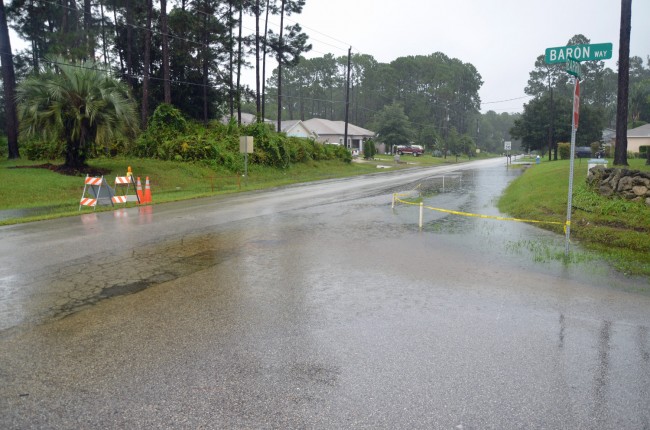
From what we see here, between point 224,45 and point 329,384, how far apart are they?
145 feet

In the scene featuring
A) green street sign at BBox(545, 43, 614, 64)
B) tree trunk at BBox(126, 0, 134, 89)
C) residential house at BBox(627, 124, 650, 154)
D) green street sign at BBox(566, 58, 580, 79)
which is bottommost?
green street sign at BBox(566, 58, 580, 79)

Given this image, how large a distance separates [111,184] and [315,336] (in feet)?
65.2

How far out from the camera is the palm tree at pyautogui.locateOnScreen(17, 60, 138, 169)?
69.7 feet

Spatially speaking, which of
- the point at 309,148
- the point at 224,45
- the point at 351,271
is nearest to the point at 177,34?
the point at 224,45

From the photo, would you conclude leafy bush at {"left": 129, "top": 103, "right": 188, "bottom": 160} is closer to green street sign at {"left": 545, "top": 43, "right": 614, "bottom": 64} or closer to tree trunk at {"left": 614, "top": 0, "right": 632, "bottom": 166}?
tree trunk at {"left": 614, "top": 0, "right": 632, "bottom": 166}

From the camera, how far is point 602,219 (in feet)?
39.9

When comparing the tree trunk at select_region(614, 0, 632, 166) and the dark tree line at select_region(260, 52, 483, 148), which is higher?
the dark tree line at select_region(260, 52, 483, 148)

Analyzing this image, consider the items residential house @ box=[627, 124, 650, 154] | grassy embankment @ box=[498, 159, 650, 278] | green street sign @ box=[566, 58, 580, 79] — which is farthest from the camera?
residential house @ box=[627, 124, 650, 154]

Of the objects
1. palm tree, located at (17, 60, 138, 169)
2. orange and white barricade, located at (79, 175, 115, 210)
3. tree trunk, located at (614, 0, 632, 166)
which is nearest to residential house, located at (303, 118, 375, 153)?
palm tree, located at (17, 60, 138, 169)

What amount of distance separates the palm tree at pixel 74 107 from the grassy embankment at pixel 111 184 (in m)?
2.07

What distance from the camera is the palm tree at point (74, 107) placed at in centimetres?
2125

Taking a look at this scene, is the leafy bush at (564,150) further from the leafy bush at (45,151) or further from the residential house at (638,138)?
the leafy bush at (45,151)

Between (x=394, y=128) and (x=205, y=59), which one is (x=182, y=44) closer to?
(x=205, y=59)

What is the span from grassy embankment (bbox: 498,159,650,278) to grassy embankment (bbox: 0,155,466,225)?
1295cm
